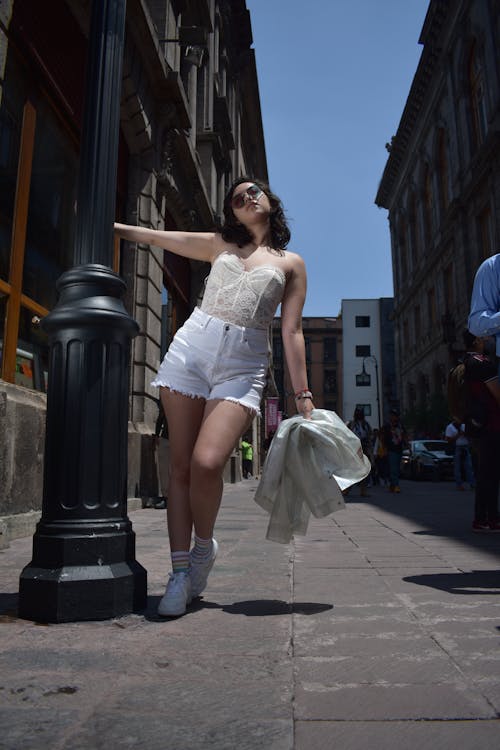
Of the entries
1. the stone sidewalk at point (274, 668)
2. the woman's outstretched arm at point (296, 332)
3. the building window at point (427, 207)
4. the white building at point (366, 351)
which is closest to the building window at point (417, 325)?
the building window at point (427, 207)

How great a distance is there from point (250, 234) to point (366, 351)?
65.1m

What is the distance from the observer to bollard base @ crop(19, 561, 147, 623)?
224cm

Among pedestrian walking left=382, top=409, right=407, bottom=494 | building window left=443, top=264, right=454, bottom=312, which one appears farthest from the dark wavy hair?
building window left=443, top=264, right=454, bottom=312

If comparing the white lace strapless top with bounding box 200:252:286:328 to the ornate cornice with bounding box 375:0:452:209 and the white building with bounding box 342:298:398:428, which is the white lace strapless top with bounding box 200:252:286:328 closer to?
the ornate cornice with bounding box 375:0:452:209

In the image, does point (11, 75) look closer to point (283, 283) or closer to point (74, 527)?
point (283, 283)

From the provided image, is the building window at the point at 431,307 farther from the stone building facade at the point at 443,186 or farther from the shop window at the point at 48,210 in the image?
the shop window at the point at 48,210

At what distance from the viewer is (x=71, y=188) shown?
6781 mm

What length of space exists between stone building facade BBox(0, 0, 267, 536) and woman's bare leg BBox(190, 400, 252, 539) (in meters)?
1.06

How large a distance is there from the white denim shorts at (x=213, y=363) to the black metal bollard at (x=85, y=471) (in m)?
0.24

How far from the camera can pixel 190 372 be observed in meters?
2.60

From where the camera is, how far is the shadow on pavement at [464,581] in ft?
9.34

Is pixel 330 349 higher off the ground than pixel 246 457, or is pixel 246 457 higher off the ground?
pixel 330 349

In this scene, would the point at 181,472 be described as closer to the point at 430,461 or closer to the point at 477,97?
the point at 430,461

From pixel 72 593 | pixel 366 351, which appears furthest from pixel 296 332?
pixel 366 351
